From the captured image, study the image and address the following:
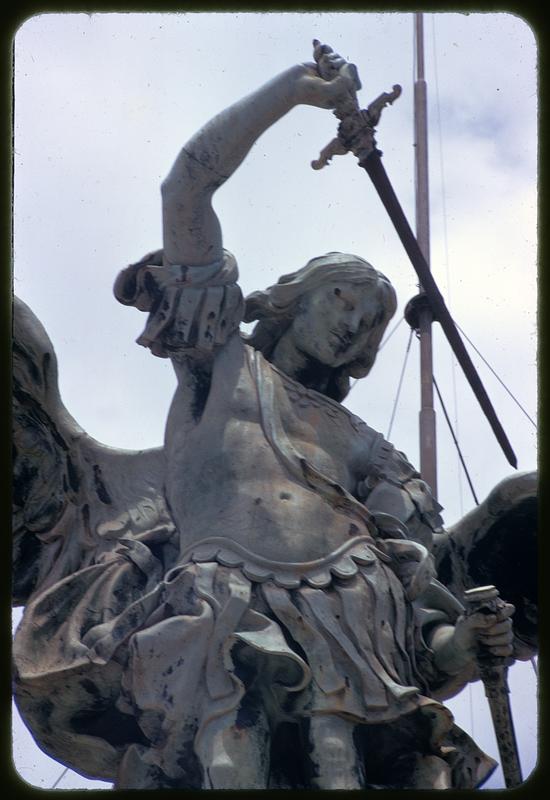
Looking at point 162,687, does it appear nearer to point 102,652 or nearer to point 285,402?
point 102,652

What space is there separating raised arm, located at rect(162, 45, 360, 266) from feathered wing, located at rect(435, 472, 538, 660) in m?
1.72

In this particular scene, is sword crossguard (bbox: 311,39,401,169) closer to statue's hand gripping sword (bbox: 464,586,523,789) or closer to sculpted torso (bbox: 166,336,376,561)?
sculpted torso (bbox: 166,336,376,561)

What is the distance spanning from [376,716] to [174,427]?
1.49 metres

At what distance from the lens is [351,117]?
894 centimetres

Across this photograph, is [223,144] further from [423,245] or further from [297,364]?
[423,245]

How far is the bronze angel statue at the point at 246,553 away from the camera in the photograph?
834cm

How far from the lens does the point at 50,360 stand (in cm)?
928

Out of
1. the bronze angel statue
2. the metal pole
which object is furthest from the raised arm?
the metal pole

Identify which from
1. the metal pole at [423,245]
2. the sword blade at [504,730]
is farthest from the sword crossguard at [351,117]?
the metal pole at [423,245]

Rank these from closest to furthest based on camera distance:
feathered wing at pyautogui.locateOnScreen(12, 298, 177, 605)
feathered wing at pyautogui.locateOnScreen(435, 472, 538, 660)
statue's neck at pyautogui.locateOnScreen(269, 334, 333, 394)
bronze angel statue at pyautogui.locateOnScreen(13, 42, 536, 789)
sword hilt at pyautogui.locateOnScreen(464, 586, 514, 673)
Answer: bronze angel statue at pyautogui.locateOnScreen(13, 42, 536, 789) < sword hilt at pyautogui.locateOnScreen(464, 586, 514, 673) < feathered wing at pyautogui.locateOnScreen(12, 298, 177, 605) < statue's neck at pyautogui.locateOnScreen(269, 334, 333, 394) < feathered wing at pyautogui.locateOnScreen(435, 472, 538, 660)

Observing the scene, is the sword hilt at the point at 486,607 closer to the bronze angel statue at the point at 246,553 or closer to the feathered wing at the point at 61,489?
the bronze angel statue at the point at 246,553

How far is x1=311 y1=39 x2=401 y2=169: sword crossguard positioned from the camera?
8.84 m

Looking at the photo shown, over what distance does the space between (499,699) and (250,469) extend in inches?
51.0

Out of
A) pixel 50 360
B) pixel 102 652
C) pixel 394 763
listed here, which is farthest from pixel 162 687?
pixel 50 360
